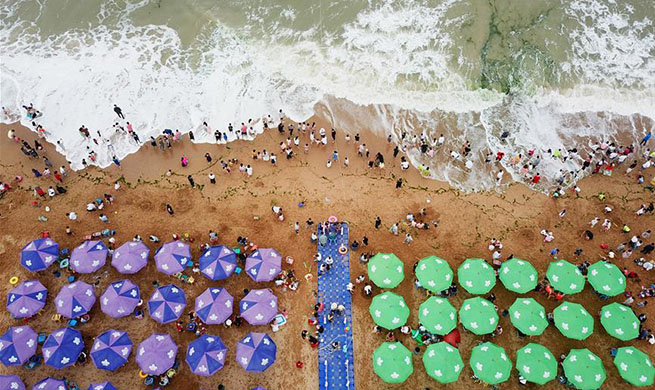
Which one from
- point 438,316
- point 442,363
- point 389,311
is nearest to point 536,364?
point 442,363

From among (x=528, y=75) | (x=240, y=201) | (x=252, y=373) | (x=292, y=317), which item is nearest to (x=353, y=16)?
(x=528, y=75)

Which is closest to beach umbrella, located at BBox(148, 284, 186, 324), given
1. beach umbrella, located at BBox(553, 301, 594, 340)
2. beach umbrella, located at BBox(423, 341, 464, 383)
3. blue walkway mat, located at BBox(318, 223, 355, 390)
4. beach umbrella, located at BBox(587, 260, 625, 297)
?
blue walkway mat, located at BBox(318, 223, 355, 390)

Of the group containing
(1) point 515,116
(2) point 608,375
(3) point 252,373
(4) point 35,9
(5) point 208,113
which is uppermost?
(4) point 35,9

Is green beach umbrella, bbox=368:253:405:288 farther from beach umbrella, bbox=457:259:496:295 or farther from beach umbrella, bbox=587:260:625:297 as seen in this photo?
beach umbrella, bbox=587:260:625:297

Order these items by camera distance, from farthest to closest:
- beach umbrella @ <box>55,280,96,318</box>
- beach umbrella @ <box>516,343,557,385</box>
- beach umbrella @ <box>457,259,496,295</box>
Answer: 1. beach umbrella @ <box>457,259,496,295</box>
2. beach umbrella @ <box>55,280,96,318</box>
3. beach umbrella @ <box>516,343,557,385</box>

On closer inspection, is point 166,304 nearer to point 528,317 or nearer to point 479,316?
point 479,316

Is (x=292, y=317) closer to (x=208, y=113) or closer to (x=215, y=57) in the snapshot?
(x=208, y=113)
